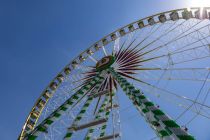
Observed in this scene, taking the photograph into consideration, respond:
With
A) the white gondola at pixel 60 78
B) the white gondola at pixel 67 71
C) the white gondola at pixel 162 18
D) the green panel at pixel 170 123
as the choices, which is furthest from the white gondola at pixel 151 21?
the green panel at pixel 170 123

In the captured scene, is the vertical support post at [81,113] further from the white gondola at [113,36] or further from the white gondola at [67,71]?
the white gondola at [113,36]

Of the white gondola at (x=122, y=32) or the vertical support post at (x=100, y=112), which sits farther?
the white gondola at (x=122, y=32)

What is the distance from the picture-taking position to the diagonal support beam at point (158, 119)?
9.30 meters

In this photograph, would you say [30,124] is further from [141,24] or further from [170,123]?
[170,123]

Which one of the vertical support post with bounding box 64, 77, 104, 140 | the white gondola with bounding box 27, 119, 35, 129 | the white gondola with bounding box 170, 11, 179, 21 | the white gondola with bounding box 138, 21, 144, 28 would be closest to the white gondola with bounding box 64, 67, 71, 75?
the white gondola with bounding box 27, 119, 35, 129

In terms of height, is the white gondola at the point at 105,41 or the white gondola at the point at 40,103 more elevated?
the white gondola at the point at 105,41

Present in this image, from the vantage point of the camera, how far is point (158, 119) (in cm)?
1077

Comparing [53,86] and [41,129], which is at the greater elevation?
[53,86]

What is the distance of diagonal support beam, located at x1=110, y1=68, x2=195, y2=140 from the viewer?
9.30m

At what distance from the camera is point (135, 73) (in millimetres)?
17984

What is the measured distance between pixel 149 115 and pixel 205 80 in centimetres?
565

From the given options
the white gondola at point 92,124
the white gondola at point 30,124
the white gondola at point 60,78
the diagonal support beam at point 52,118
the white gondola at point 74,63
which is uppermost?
the white gondola at point 74,63

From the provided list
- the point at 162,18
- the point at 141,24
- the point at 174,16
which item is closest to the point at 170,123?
the point at 174,16

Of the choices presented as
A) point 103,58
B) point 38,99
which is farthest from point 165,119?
point 38,99
